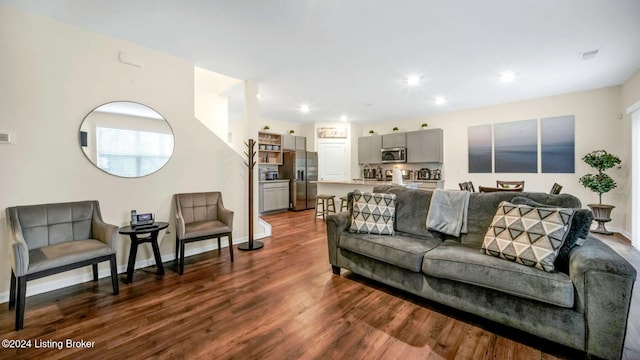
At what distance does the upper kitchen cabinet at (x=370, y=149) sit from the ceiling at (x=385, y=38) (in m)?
2.98

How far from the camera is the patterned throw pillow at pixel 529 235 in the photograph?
1.74 m

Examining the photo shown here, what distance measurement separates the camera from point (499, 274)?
1797 millimetres

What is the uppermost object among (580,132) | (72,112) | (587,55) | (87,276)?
(587,55)

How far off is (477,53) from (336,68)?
1.89 m

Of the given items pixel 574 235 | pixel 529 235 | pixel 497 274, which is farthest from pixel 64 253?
pixel 574 235

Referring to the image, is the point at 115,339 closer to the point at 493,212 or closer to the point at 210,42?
the point at 210,42

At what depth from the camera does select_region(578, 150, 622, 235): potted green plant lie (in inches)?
167

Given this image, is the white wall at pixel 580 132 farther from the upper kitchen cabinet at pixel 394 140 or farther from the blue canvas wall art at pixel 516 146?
the upper kitchen cabinet at pixel 394 140

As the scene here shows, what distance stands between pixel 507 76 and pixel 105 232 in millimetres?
5841

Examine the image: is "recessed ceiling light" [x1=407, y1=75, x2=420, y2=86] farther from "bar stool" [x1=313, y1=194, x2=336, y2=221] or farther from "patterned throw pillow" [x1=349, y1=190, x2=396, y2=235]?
"bar stool" [x1=313, y1=194, x2=336, y2=221]

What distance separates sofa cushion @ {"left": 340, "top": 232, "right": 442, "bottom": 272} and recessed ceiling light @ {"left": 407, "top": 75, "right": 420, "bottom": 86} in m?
2.75

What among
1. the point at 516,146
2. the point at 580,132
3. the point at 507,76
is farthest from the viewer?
the point at 516,146

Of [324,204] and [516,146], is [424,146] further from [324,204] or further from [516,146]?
[324,204]

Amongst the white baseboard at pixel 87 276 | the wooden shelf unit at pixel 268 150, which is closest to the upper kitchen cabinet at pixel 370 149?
the wooden shelf unit at pixel 268 150
